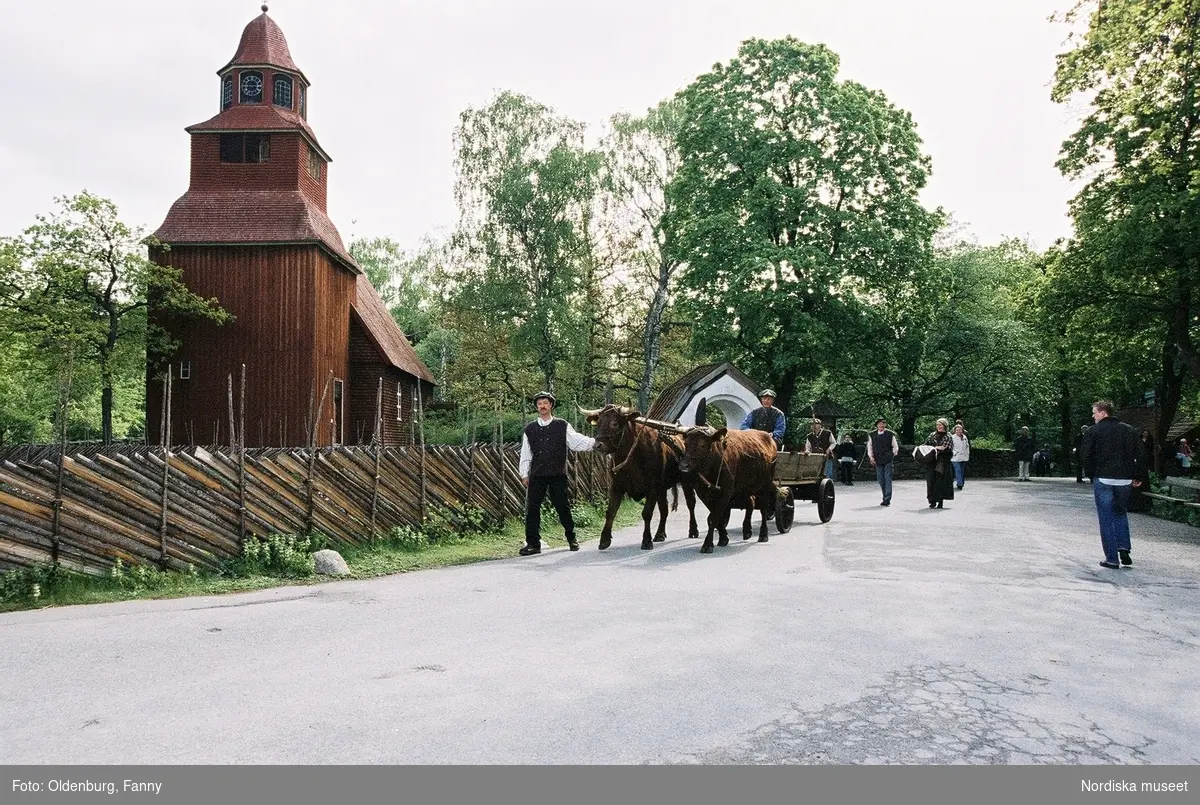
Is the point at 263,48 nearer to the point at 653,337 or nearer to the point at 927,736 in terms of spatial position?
the point at 653,337

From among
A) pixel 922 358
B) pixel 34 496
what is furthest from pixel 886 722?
pixel 922 358

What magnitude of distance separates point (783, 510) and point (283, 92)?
94.2 ft

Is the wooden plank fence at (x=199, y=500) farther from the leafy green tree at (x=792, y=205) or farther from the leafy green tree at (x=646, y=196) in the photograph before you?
the leafy green tree at (x=646, y=196)

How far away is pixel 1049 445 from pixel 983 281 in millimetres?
14469

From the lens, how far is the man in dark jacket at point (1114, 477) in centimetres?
1034

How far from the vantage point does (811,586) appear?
28.6 ft

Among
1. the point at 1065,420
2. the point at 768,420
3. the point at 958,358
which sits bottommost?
the point at 768,420

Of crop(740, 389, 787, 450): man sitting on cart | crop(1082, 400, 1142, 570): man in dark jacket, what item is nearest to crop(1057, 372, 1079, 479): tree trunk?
crop(740, 389, 787, 450): man sitting on cart

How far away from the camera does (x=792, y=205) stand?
31.9 metres

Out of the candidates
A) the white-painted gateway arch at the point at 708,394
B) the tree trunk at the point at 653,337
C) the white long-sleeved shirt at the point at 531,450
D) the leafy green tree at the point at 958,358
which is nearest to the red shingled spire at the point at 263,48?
the tree trunk at the point at 653,337

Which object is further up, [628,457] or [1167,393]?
[1167,393]

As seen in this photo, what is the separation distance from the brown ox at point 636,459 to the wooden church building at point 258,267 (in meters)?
18.4

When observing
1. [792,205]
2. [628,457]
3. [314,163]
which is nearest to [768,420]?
[628,457]

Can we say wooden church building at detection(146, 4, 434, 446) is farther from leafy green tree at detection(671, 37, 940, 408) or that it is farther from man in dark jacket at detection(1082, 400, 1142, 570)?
man in dark jacket at detection(1082, 400, 1142, 570)
